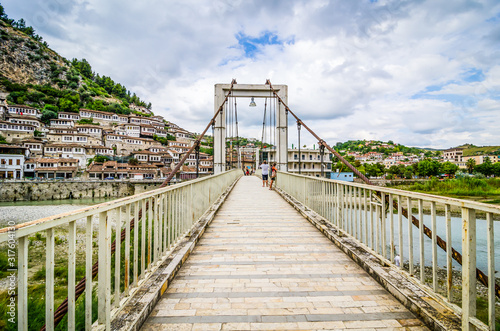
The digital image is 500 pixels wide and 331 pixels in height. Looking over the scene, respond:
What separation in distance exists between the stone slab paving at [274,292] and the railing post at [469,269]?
392mm

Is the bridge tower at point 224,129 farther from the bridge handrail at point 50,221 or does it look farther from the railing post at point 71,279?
the railing post at point 71,279

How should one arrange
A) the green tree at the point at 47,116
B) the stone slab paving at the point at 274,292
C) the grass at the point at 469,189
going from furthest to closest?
the green tree at the point at 47,116 → the grass at the point at 469,189 → the stone slab paving at the point at 274,292

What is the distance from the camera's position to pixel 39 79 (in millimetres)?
95000

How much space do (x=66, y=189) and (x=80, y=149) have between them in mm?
20988

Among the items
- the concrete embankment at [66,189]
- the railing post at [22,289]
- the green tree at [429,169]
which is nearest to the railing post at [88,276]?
the railing post at [22,289]

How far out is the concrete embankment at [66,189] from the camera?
123 feet

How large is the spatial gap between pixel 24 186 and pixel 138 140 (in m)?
37.3

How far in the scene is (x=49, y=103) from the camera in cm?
8438

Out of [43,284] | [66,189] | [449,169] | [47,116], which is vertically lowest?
[43,284]

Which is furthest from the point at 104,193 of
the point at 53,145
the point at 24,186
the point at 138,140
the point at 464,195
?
the point at 464,195

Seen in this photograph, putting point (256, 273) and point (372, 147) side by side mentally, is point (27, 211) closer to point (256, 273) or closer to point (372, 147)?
point (256, 273)

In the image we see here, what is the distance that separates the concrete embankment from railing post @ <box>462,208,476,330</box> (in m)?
44.7

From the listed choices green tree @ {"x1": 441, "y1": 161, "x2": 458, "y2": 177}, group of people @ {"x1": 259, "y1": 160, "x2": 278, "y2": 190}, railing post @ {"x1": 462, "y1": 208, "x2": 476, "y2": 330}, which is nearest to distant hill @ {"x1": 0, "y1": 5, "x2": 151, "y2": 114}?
group of people @ {"x1": 259, "y1": 160, "x2": 278, "y2": 190}

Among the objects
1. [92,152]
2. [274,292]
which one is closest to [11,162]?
[92,152]
